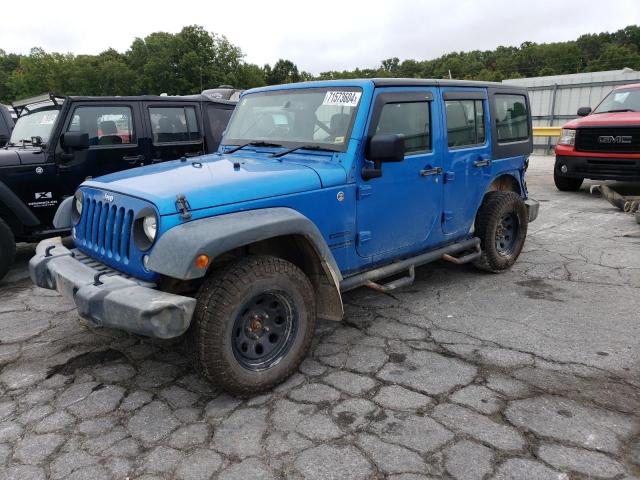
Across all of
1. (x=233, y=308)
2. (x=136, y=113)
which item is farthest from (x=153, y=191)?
(x=136, y=113)

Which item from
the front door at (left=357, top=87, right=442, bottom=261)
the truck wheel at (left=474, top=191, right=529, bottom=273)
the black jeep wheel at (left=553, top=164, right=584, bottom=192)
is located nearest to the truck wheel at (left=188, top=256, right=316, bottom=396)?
the front door at (left=357, top=87, right=442, bottom=261)

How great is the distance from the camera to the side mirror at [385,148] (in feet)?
10.5

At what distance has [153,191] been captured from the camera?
281cm

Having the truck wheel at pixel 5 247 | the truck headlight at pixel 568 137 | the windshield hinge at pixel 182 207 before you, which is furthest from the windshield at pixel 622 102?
the truck wheel at pixel 5 247

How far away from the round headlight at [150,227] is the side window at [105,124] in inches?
145

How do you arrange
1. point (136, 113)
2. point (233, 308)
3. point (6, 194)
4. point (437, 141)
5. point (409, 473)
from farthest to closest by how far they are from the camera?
point (136, 113) → point (6, 194) → point (437, 141) → point (233, 308) → point (409, 473)

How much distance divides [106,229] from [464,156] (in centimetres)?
294

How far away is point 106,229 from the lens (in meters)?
3.05

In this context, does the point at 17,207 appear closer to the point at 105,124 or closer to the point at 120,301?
the point at 105,124

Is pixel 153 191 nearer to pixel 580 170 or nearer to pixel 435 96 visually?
pixel 435 96

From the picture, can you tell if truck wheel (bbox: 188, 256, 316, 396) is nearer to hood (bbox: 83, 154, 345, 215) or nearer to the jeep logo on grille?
hood (bbox: 83, 154, 345, 215)

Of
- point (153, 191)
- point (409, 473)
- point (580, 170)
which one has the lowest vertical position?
point (409, 473)

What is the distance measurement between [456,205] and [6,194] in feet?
14.8

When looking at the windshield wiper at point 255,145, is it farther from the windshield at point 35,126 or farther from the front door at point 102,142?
the windshield at point 35,126
